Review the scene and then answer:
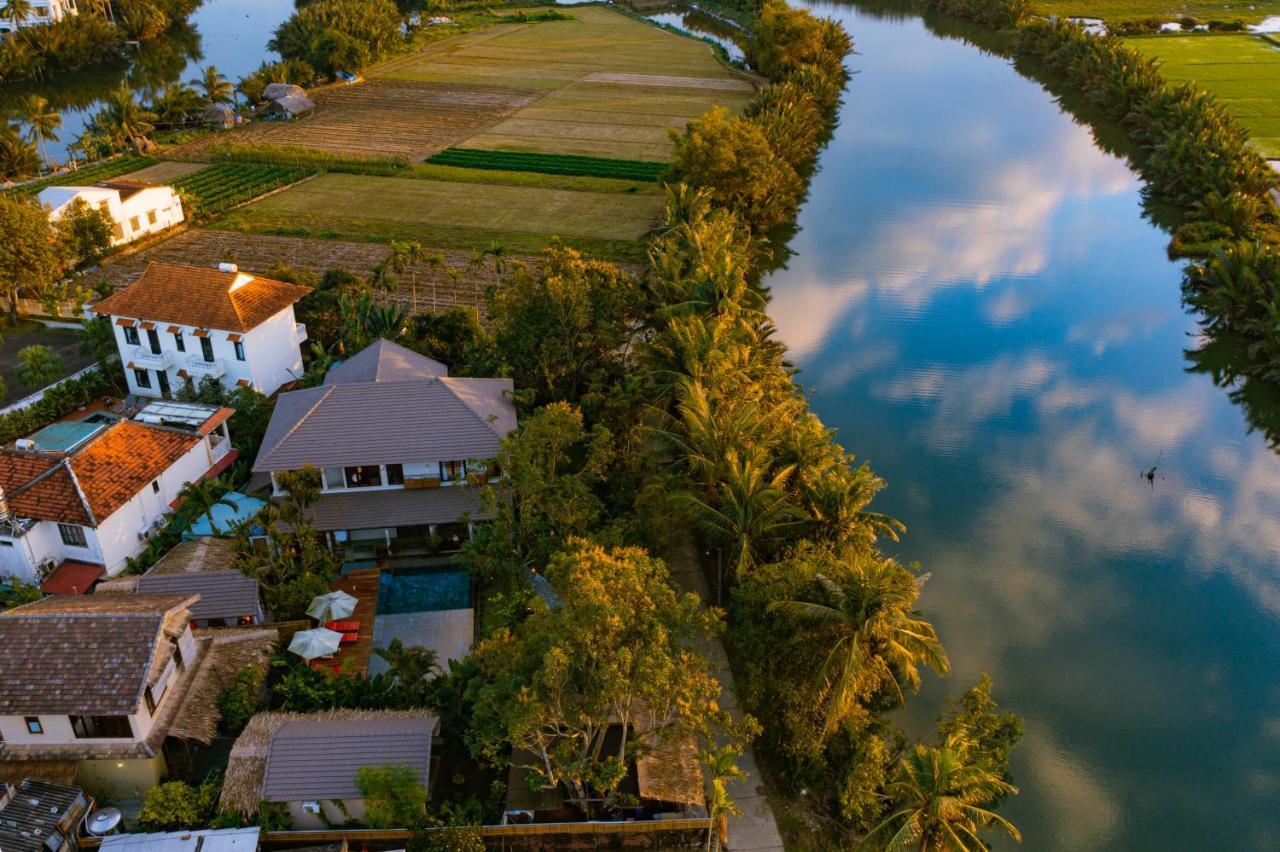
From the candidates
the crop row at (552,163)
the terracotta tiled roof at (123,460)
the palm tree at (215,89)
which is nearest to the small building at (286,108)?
the palm tree at (215,89)

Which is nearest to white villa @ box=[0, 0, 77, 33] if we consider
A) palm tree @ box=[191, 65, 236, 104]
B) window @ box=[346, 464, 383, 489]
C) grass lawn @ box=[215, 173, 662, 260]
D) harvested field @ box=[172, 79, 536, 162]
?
palm tree @ box=[191, 65, 236, 104]

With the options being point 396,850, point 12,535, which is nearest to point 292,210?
point 12,535

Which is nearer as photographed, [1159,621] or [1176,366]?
[1159,621]

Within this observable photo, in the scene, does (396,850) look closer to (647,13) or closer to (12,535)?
(12,535)

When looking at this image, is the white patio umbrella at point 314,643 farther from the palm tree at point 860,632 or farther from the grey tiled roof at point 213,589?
the palm tree at point 860,632

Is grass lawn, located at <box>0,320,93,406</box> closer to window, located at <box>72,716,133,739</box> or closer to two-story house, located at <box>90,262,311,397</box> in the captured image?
two-story house, located at <box>90,262,311,397</box>

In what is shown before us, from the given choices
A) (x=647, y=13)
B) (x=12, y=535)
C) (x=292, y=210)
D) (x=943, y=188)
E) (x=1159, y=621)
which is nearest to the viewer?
(x=12, y=535)

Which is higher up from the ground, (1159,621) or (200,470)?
(200,470)
